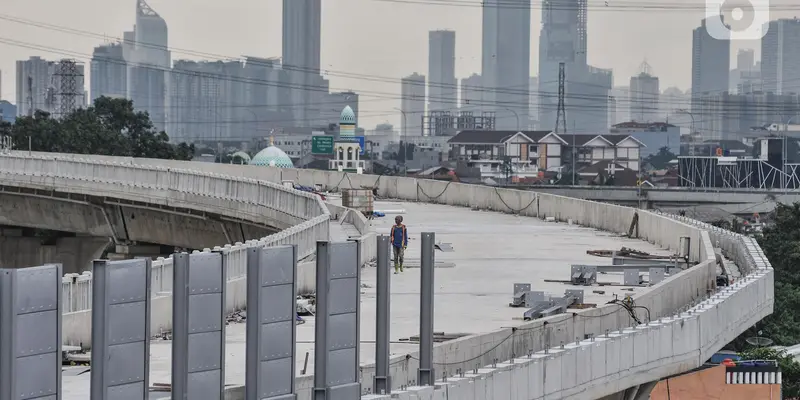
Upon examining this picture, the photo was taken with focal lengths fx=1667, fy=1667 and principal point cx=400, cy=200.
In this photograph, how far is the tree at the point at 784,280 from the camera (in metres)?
50.4

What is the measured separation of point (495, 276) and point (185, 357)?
78.3ft

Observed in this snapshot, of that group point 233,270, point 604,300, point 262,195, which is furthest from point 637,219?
point 233,270

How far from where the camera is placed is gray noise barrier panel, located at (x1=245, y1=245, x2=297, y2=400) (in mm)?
18312

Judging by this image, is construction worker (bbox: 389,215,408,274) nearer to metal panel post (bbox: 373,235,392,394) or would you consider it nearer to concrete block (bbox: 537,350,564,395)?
concrete block (bbox: 537,350,564,395)

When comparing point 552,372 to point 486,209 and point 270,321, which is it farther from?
point 486,209

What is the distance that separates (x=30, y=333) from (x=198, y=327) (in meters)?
2.62

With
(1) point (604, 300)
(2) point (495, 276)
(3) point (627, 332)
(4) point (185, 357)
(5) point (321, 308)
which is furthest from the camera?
(2) point (495, 276)

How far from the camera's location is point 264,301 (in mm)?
18531

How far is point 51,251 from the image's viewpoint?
252 ft

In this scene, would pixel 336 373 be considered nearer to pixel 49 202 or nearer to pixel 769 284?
pixel 769 284

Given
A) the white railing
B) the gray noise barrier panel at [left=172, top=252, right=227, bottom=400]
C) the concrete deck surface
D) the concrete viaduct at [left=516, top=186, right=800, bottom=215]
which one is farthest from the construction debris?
the concrete viaduct at [left=516, top=186, right=800, bottom=215]

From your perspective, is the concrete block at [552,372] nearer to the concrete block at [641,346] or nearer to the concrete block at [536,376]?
the concrete block at [536,376]

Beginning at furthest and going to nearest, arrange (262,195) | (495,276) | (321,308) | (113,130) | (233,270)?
(113,130), (262,195), (495,276), (233,270), (321,308)

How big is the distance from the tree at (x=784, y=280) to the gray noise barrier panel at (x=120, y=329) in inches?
1188
